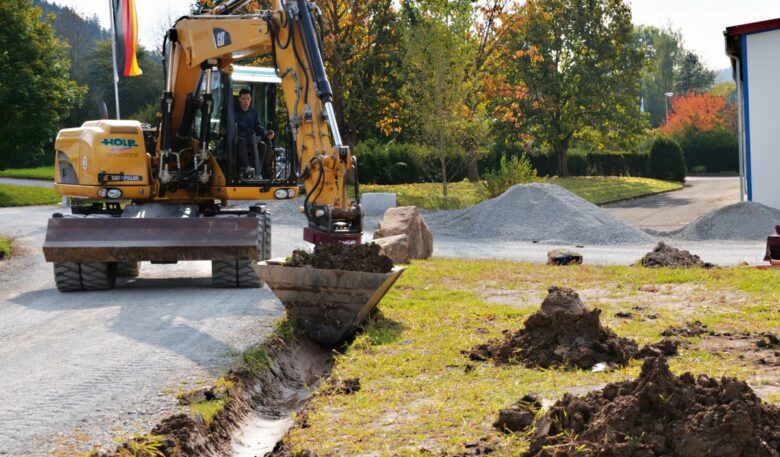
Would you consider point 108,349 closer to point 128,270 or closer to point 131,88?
point 128,270

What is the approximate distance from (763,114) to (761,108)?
160mm

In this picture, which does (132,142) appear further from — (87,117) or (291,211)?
(87,117)

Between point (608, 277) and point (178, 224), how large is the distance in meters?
6.08

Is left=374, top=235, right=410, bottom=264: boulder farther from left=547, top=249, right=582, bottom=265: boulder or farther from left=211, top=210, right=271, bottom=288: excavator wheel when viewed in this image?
left=211, top=210, right=271, bottom=288: excavator wheel

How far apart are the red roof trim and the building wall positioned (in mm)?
142

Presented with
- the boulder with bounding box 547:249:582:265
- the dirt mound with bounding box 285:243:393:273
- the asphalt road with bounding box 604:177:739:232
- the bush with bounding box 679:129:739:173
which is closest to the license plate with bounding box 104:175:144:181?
the dirt mound with bounding box 285:243:393:273

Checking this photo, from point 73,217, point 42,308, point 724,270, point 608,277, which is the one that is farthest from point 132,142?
point 724,270

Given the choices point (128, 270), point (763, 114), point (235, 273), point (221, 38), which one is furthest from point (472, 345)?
point (763, 114)

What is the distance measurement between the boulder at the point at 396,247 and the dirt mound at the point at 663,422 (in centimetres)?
1028

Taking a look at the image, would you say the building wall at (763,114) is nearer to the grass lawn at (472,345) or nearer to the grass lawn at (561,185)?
the grass lawn at (561,185)

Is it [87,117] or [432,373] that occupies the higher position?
[87,117]

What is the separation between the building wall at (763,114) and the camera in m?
24.5

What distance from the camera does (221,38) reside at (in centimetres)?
1301

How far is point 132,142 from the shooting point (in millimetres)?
14352
